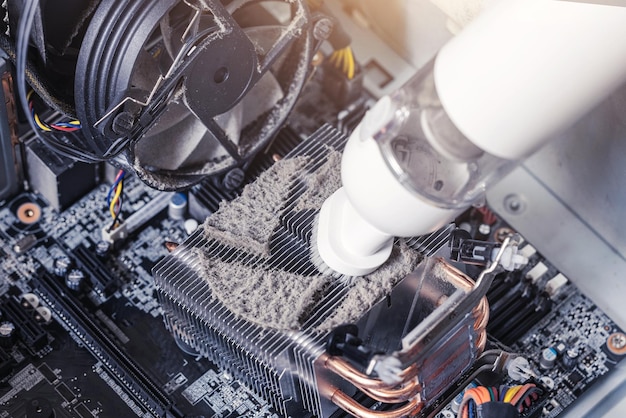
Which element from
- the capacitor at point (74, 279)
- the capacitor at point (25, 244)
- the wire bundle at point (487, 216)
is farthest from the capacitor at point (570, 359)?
the capacitor at point (25, 244)

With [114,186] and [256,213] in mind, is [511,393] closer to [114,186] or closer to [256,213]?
[256,213]

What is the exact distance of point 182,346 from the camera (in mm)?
3723

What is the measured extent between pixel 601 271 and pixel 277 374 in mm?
1392

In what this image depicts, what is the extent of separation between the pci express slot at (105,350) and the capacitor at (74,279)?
35 mm

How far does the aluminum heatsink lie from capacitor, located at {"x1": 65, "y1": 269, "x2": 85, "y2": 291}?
368 mm

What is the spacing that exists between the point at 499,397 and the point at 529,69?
126cm

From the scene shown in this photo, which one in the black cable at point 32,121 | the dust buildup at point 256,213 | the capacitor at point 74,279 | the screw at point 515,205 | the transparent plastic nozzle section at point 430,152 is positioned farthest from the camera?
the screw at point 515,205

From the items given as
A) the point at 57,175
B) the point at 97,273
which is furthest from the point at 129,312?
the point at 57,175

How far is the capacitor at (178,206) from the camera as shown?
394 centimetres

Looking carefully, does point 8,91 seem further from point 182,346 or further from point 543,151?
point 543,151

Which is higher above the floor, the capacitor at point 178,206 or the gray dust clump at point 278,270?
the capacitor at point 178,206

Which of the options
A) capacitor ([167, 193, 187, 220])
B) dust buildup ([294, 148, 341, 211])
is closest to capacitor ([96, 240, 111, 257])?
capacitor ([167, 193, 187, 220])

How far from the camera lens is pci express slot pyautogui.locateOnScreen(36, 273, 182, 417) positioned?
3.56m

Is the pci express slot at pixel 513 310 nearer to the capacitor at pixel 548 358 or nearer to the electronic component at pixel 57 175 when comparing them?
the capacitor at pixel 548 358
